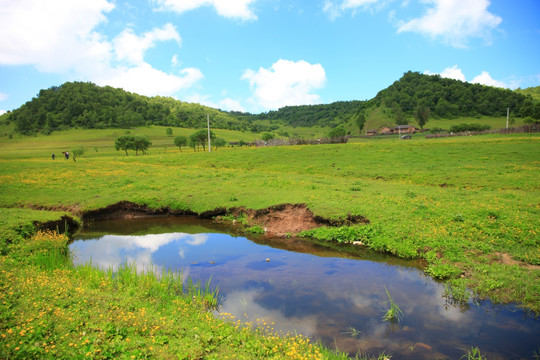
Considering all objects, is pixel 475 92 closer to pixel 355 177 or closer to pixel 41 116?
pixel 355 177

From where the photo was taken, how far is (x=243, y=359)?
5.73 metres

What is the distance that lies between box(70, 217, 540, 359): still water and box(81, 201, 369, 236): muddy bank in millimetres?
→ 1469

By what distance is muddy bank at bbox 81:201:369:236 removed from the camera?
53.4 ft

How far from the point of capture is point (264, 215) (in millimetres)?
18031

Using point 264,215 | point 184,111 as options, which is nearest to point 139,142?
point 264,215

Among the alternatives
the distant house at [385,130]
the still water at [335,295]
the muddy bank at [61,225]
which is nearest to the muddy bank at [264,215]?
the still water at [335,295]

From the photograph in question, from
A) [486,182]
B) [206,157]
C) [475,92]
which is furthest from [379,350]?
[475,92]

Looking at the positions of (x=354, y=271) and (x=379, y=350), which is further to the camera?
(x=354, y=271)

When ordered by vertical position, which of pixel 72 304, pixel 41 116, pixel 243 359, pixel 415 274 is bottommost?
pixel 415 274

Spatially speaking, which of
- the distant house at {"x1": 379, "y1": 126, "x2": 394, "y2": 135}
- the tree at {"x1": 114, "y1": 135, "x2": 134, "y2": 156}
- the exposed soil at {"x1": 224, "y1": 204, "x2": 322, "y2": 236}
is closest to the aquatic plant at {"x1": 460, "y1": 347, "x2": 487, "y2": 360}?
the exposed soil at {"x1": 224, "y1": 204, "x2": 322, "y2": 236}

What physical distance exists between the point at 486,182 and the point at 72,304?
27817mm

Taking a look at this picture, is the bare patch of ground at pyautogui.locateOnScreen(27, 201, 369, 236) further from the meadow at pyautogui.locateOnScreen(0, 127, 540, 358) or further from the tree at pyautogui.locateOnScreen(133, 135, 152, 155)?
the tree at pyautogui.locateOnScreen(133, 135, 152, 155)

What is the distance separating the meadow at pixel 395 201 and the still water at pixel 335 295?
0.99 m

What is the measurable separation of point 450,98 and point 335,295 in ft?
567
